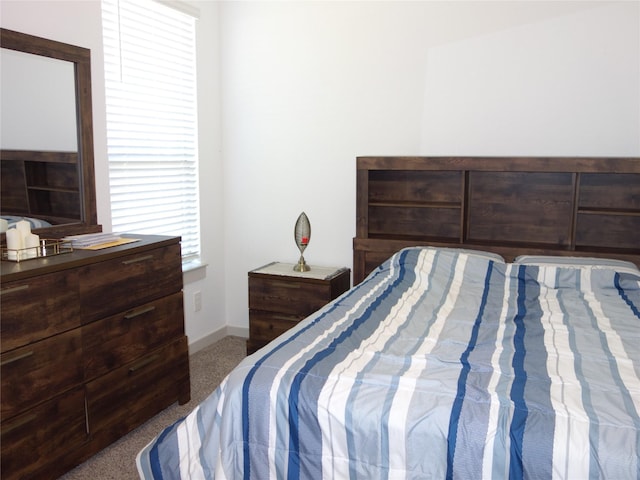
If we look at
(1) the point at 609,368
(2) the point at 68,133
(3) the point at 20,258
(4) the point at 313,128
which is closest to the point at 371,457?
(1) the point at 609,368

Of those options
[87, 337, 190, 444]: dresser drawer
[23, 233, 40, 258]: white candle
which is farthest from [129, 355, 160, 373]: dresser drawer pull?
[23, 233, 40, 258]: white candle

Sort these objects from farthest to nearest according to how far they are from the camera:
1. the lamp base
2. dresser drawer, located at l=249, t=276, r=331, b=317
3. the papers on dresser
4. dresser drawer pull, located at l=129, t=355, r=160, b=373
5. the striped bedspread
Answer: the lamp base → dresser drawer, located at l=249, t=276, r=331, b=317 → dresser drawer pull, located at l=129, t=355, r=160, b=373 → the papers on dresser → the striped bedspread

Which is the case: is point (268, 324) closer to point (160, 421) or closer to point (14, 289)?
point (160, 421)

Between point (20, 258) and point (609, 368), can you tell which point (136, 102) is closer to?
point (20, 258)

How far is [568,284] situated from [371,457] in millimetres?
1625

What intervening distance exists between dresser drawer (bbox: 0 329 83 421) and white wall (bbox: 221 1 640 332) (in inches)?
72.9

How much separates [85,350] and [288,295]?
4.53ft

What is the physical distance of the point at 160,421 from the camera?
271 centimetres

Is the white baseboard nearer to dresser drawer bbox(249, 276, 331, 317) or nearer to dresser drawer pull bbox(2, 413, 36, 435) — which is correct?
dresser drawer bbox(249, 276, 331, 317)

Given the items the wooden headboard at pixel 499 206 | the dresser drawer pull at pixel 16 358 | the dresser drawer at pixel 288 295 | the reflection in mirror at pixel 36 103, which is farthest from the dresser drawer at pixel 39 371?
the wooden headboard at pixel 499 206

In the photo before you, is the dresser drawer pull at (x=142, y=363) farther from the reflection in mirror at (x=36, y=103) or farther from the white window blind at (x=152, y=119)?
the reflection in mirror at (x=36, y=103)

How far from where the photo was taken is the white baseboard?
12.1 feet

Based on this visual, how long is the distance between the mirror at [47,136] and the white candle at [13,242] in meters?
0.24

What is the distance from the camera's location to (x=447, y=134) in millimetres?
3350
